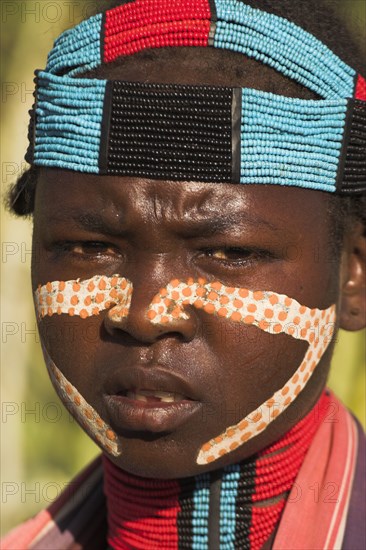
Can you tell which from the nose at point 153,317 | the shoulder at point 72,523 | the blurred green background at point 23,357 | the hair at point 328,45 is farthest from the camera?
the blurred green background at point 23,357

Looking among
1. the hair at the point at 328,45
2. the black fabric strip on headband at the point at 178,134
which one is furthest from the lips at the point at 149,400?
the hair at the point at 328,45

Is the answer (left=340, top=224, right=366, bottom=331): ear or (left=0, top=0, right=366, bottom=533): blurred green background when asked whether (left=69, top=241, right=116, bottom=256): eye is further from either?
(left=0, top=0, right=366, bottom=533): blurred green background

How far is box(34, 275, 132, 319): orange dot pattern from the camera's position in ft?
7.32

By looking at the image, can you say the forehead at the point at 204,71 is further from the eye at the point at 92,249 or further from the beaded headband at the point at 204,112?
the eye at the point at 92,249

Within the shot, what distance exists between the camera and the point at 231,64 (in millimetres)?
2275

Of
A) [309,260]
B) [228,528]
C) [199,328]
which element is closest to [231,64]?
[309,260]

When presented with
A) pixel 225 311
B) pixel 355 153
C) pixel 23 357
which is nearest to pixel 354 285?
pixel 355 153

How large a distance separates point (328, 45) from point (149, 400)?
42.7 inches

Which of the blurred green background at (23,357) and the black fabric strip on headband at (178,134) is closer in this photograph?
the black fabric strip on headband at (178,134)

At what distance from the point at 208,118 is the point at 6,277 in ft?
8.82

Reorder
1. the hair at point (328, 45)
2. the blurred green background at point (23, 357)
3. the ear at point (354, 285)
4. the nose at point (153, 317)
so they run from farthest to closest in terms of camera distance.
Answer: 1. the blurred green background at point (23, 357)
2. the ear at point (354, 285)
3. the hair at point (328, 45)
4. the nose at point (153, 317)

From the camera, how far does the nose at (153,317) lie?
213 centimetres

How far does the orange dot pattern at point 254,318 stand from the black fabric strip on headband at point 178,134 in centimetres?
28

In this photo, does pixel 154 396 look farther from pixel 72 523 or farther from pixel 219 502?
pixel 72 523
